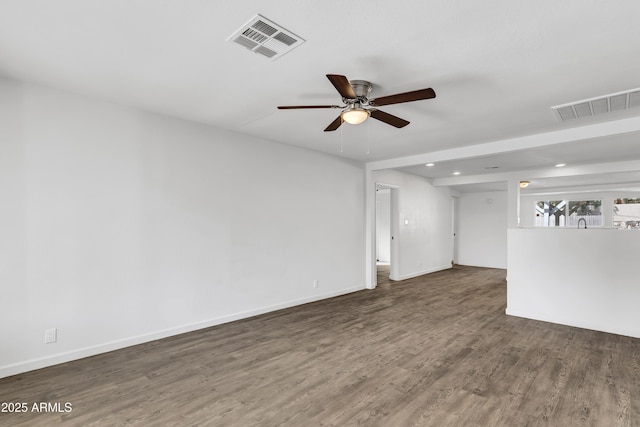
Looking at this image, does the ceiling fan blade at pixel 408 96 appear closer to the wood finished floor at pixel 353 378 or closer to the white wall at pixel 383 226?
the wood finished floor at pixel 353 378

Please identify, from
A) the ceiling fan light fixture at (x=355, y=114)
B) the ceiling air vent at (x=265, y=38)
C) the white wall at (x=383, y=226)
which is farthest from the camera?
the white wall at (x=383, y=226)

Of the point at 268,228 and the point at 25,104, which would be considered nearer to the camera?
the point at 25,104

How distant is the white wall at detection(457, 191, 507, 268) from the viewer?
9.17 meters

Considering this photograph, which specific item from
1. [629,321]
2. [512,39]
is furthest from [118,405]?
[629,321]

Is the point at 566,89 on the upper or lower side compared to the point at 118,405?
upper

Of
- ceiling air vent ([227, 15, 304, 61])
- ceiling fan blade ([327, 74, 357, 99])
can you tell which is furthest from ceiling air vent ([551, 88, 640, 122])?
ceiling air vent ([227, 15, 304, 61])

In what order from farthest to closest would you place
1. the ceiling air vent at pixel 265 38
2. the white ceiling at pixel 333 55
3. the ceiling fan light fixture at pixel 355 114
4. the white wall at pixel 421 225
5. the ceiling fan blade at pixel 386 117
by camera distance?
the white wall at pixel 421 225 < the ceiling fan blade at pixel 386 117 < the ceiling fan light fixture at pixel 355 114 < the ceiling air vent at pixel 265 38 < the white ceiling at pixel 333 55

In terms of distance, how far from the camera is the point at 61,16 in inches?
75.0

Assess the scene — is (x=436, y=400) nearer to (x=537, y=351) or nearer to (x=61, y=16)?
(x=537, y=351)

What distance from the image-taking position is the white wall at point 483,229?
361 inches

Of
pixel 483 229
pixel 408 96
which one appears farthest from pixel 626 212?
pixel 408 96

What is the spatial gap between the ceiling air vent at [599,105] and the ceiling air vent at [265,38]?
2.81m

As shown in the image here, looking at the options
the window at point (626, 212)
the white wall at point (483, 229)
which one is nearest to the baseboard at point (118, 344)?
A: the white wall at point (483, 229)

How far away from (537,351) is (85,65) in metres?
4.99
